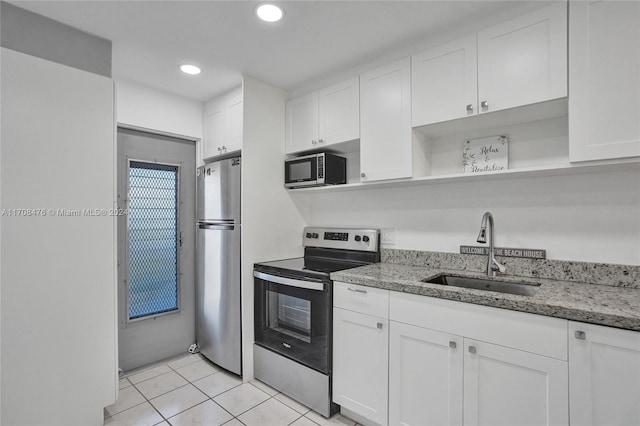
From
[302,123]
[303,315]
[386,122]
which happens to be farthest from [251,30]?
[303,315]

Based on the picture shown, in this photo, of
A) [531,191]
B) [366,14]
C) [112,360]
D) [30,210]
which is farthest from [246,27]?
[112,360]

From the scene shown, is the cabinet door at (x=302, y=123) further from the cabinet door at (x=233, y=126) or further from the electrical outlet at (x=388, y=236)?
the electrical outlet at (x=388, y=236)

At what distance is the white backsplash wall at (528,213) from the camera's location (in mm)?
1623

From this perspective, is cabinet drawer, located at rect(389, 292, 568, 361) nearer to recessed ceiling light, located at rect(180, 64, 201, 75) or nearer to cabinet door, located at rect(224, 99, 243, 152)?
cabinet door, located at rect(224, 99, 243, 152)

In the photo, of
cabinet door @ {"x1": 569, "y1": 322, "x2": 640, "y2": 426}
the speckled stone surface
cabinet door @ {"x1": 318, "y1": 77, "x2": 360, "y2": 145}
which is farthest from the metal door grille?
cabinet door @ {"x1": 569, "y1": 322, "x2": 640, "y2": 426}

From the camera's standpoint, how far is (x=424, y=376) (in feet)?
5.28

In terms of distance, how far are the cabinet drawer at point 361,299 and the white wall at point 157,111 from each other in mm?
2068

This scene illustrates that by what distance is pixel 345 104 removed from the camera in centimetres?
235

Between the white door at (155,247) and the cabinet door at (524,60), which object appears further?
the white door at (155,247)

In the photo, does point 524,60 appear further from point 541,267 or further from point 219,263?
point 219,263

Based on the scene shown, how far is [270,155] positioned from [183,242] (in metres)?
1.22

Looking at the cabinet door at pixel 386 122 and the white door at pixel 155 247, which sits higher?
the cabinet door at pixel 386 122

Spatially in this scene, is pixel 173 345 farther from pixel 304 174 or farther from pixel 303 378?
pixel 304 174

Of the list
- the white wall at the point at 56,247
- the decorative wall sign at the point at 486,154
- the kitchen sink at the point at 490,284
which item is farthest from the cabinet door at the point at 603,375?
the white wall at the point at 56,247
